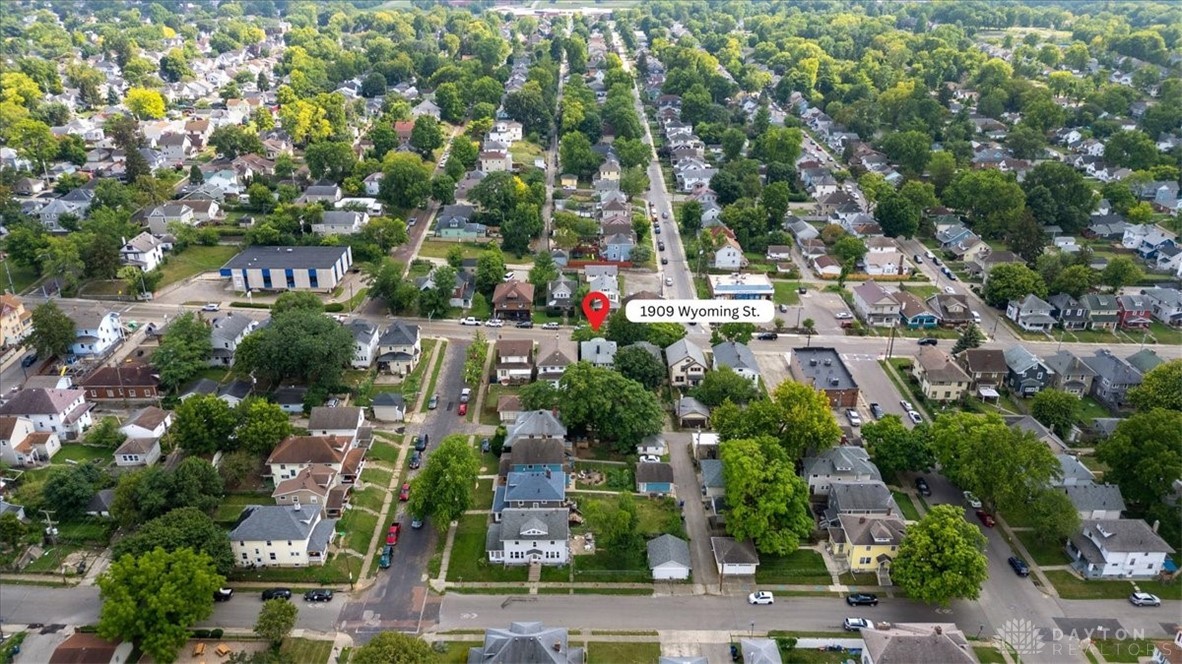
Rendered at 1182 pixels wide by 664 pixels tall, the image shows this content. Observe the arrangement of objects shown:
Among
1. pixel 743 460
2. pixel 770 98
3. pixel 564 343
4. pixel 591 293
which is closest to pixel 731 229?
pixel 591 293

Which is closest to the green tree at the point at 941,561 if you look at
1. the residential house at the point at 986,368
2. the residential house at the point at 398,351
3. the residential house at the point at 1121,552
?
the residential house at the point at 1121,552

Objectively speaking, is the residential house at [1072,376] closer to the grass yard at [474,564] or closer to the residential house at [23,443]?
the grass yard at [474,564]

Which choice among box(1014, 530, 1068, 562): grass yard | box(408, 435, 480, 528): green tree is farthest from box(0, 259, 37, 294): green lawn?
box(1014, 530, 1068, 562): grass yard

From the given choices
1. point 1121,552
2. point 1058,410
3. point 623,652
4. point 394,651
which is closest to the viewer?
point 394,651

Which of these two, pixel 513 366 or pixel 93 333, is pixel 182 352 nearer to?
pixel 93 333

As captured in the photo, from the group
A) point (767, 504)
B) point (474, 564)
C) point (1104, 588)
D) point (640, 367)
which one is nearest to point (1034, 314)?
point (1104, 588)

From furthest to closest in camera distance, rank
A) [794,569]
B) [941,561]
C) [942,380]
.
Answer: [942,380], [794,569], [941,561]

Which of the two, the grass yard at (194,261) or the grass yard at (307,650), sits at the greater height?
the grass yard at (307,650)
